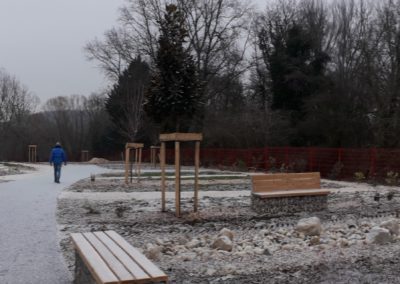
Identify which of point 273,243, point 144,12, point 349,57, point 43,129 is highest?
point 144,12

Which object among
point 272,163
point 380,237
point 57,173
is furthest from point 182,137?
point 272,163

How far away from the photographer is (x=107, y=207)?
43.7ft

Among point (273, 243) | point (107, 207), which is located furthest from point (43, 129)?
point (273, 243)

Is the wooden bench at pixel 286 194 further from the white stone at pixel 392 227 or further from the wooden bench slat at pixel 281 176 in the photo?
the white stone at pixel 392 227

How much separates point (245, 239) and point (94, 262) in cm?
426

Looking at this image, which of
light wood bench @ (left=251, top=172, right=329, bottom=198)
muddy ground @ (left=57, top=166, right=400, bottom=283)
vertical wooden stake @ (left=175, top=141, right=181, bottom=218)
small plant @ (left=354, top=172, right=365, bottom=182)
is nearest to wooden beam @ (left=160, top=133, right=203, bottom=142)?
vertical wooden stake @ (left=175, top=141, right=181, bottom=218)

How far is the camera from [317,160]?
27.9 m

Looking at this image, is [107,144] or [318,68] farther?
[107,144]

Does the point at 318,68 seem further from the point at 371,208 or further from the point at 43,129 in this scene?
the point at 43,129

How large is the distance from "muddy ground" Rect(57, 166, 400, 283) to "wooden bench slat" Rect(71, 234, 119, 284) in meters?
1.08

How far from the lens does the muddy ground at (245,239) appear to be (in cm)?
640

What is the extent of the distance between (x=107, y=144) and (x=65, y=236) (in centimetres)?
5714

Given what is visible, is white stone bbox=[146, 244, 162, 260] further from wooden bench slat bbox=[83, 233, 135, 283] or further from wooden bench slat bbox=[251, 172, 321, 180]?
wooden bench slat bbox=[251, 172, 321, 180]

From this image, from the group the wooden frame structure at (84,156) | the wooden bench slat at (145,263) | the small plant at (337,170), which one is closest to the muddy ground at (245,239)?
the wooden bench slat at (145,263)
